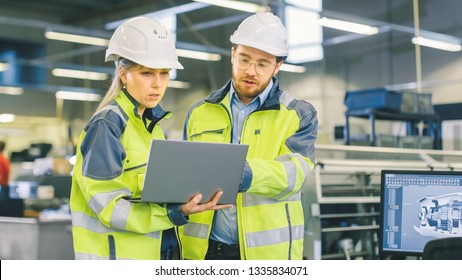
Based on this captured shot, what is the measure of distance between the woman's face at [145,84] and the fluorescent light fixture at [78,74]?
29.7ft

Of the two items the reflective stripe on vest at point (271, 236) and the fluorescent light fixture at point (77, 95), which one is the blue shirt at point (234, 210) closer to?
the reflective stripe on vest at point (271, 236)

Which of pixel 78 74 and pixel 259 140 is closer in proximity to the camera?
pixel 259 140

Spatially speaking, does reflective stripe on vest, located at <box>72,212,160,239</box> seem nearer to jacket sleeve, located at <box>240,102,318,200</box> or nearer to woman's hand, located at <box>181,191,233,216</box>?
woman's hand, located at <box>181,191,233,216</box>

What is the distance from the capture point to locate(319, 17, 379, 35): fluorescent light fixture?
328 inches

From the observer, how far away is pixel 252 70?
200cm

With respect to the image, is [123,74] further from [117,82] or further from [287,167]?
[287,167]

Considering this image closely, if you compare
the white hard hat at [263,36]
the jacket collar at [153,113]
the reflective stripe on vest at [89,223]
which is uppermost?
the white hard hat at [263,36]

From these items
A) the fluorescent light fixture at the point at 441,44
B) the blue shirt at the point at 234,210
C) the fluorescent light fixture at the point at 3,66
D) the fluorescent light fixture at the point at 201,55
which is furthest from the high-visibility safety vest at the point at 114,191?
the fluorescent light fixture at the point at 3,66

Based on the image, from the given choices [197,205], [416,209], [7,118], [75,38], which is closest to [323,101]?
[75,38]

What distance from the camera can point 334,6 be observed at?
8461 mm

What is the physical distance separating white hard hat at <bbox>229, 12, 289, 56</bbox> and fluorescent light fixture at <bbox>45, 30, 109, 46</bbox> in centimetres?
839

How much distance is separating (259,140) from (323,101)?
7.03 metres

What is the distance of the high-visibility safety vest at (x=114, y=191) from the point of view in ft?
5.42
